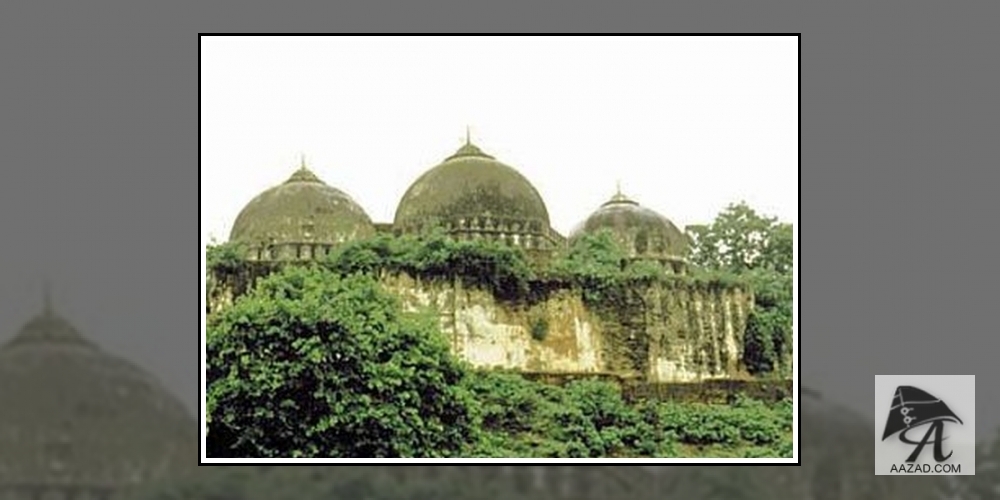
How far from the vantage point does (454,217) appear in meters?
12.9

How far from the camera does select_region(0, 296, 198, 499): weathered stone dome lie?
1247 centimetres

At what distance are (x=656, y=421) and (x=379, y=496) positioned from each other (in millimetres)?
1413

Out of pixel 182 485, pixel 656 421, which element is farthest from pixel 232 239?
pixel 656 421

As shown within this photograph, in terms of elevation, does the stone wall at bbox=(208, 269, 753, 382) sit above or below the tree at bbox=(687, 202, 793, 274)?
below

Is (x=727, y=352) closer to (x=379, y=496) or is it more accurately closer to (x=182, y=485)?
(x=379, y=496)

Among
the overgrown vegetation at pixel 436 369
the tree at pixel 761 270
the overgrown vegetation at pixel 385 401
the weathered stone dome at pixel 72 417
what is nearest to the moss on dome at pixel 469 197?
the overgrown vegetation at pixel 436 369

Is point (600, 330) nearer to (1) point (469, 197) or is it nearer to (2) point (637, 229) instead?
(2) point (637, 229)

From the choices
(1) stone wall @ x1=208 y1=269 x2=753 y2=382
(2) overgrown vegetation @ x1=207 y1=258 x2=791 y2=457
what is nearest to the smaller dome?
(1) stone wall @ x1=208 y1=269 x2=753 y2=382

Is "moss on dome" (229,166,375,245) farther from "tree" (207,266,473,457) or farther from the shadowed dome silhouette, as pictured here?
the shadowed dome silhouette

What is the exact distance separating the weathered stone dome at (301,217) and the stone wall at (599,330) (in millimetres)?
323

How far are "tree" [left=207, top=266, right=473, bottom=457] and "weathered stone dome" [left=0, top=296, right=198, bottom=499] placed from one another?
0.34m

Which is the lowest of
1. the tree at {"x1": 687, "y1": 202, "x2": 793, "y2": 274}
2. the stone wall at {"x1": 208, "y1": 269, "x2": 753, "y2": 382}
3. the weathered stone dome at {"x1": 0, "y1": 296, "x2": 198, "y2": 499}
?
the weathered stone dome at {"x1": 0, "y1": 296, "x2": 198, "y2": 499}

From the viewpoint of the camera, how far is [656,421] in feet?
42.0

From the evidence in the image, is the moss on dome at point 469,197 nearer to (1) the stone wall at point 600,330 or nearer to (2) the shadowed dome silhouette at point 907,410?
(1) the stone wall at point 600,330
